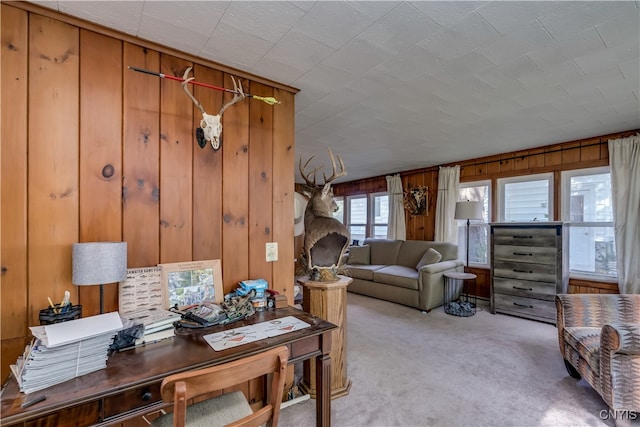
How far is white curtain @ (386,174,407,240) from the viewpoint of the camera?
602 cm

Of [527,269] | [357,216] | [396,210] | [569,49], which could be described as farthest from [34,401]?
[357,216]

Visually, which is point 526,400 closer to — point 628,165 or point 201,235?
point 201,235

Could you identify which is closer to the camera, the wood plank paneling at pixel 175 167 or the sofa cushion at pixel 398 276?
the wood plank paneling at pixel 175 167

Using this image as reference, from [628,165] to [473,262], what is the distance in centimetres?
231

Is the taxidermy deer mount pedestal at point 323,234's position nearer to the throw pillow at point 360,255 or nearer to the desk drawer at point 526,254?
the desk drawer at point 526,254

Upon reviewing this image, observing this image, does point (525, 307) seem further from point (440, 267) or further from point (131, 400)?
point (131, 400)

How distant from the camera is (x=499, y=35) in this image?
1.59 meters

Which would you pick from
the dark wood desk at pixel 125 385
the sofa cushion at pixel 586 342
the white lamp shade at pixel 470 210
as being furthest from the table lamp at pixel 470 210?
the dark wood desk at pixel 125 385

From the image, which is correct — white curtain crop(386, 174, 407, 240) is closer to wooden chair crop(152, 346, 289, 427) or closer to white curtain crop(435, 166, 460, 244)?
white curtain crop(435, 166, 460, 244)

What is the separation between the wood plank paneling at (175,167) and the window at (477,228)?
180 inches

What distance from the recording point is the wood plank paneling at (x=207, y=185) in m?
1.80

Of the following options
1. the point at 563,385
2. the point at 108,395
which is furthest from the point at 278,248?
the point at 563,385

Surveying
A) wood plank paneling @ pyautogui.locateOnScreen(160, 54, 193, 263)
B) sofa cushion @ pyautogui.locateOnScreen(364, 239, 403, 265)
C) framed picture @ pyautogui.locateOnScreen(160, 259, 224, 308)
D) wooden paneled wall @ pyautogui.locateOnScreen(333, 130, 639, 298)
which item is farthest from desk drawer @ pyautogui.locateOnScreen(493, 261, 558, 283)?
wood plank paneling @ pyautogui.locateOnScreen(160, 54, 193, 263)

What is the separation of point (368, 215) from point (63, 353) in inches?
251
